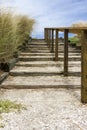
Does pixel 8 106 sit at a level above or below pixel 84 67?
below

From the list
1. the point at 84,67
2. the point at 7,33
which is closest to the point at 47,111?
the point at 84,67

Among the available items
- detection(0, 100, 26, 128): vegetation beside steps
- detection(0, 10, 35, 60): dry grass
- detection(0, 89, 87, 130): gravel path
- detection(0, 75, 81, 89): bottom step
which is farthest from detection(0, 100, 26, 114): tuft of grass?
detection(0, 10, 35, 60): dry grass

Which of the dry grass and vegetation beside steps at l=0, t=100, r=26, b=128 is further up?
the dry grass

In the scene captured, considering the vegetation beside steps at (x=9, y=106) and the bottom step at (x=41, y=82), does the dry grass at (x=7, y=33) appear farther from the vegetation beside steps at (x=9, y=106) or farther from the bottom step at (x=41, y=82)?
the vegetation beside steps at (x=9, y=106)

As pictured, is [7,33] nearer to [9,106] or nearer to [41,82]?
[41,82]

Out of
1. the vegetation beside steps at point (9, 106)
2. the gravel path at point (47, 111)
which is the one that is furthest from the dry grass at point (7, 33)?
the vegetation beside steps at point (9, 106)

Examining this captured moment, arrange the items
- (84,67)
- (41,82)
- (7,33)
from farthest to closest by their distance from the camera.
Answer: (7,33)
(41,82)
(84,67)

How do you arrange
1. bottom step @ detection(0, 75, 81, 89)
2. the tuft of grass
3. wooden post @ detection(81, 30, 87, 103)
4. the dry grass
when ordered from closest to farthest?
the tuft of grass, wooden post @ detection(81, 30, 87, 103), bottom step @ detection(0, 75, 81, 89), the dry grass

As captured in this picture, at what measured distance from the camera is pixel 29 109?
195 inches

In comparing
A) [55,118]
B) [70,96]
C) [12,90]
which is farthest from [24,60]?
[55,118]

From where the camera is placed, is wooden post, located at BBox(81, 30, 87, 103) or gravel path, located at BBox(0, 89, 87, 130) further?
wooden post, located at BBox(81, 30, 87, 103)

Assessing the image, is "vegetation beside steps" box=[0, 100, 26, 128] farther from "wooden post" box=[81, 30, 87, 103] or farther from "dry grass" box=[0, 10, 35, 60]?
"dry grass" box=[0, 10, 35, 60]

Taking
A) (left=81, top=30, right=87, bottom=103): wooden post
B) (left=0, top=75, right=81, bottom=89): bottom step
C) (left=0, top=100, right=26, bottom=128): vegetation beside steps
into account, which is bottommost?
(left=0, top=75, right=81, bottom=89): bottom step

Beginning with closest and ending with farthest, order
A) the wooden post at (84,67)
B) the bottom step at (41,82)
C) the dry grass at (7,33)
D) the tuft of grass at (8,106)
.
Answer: the tuft of grass at (8,106) < the wooden post at (84,67) < the bottom step at (41,82) < the dry grass at (7,33)
